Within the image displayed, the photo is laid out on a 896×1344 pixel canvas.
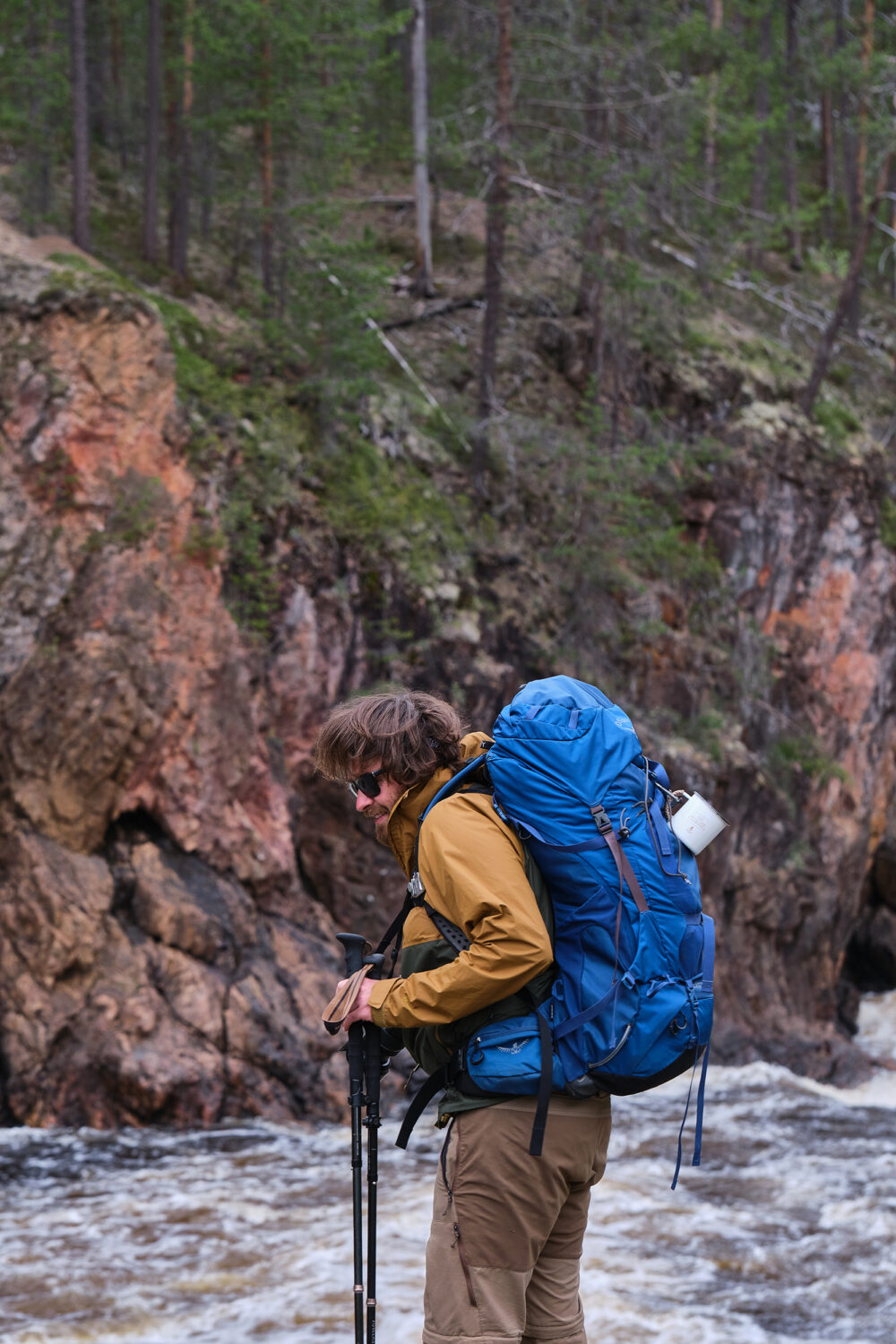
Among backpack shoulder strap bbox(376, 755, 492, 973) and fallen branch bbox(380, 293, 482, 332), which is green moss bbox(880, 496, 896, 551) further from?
backpack shoulder strap bbox(376, 755, 492, 973)

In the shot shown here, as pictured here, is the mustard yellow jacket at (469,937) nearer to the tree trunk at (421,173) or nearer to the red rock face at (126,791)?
the red rock face at (126,791)

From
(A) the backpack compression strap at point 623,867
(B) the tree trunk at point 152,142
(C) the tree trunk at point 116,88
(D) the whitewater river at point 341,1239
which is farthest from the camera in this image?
(C) the tree trunk at point 116,88

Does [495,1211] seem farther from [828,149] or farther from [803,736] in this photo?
[828,149]

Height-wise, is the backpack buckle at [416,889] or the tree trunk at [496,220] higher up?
the tree trunk at [496,220]

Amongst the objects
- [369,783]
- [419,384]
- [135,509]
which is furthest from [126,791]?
[419,384]

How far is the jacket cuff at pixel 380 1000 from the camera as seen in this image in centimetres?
279

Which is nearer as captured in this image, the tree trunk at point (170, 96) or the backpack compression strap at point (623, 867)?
the backpack compression strap at point (623, 867)

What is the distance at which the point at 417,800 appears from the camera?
3027mm

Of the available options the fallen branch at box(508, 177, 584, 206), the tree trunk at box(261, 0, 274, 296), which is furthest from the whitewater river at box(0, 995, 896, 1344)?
the fallen branch at box(508, 177, 584, 206)

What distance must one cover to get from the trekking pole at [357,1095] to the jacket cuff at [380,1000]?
20cm

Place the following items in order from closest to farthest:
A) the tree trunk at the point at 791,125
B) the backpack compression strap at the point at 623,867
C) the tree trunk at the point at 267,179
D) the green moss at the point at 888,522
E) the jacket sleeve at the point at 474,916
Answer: the jacket sleeve at the point at 474,916 < the backpack compression strap at the point at 623,867 < the tree trunk at the point at 267,179 < the green moss at the point at 888,522 < the tree trunk at the point at 791,125

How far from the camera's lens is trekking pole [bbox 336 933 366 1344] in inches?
121

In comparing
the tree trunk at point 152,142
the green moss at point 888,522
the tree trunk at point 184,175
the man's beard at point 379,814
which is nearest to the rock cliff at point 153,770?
the tree trunk at point 184,175

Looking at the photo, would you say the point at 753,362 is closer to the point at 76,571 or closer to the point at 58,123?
the point at 58,123
